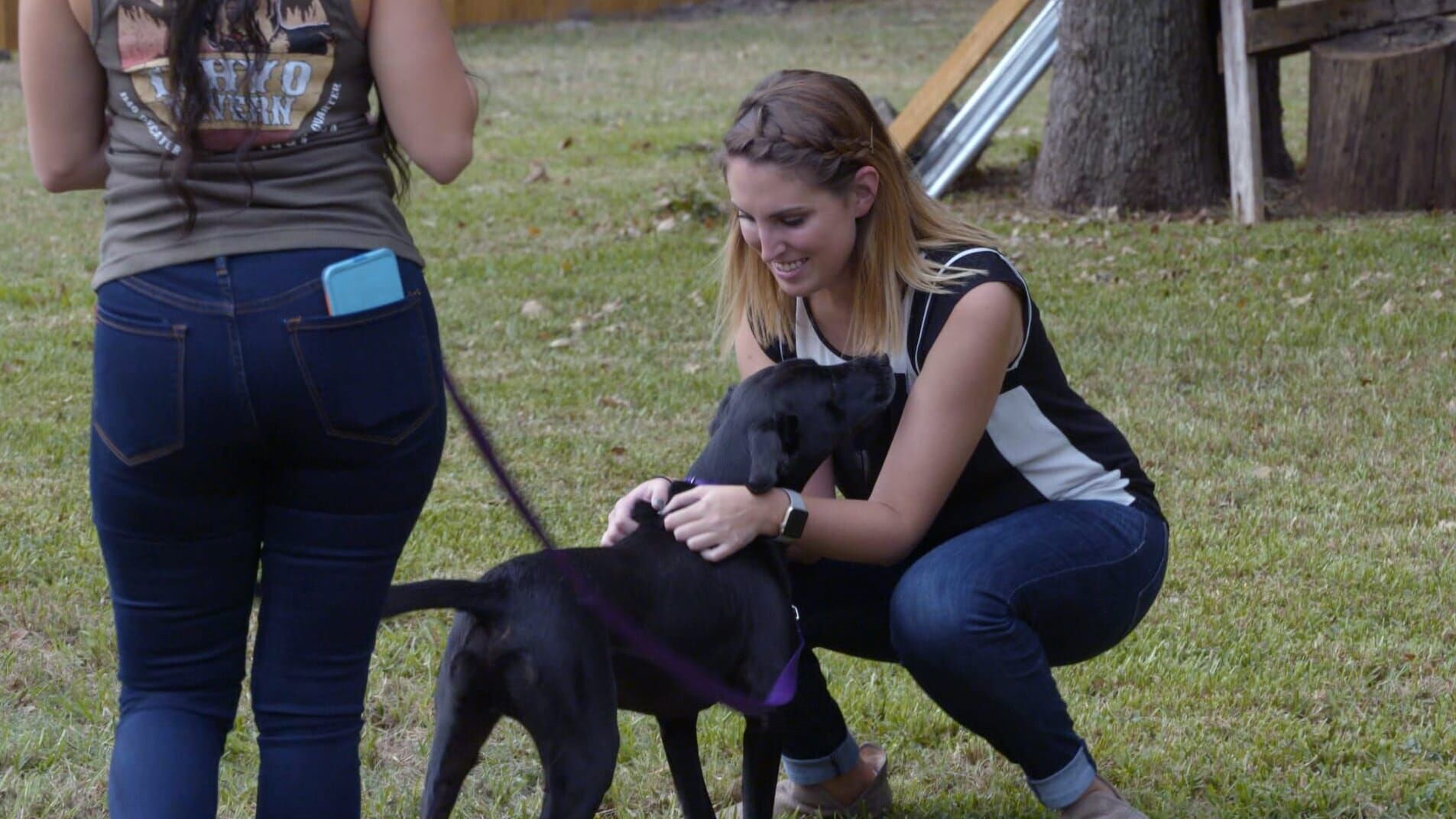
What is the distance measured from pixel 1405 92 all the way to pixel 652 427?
4643 mm

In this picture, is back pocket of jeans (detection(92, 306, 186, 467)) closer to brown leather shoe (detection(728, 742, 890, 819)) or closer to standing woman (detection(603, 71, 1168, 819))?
standing woman (detection(603, 71, 1168, 819))

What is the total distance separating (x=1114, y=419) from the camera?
5.88 meters

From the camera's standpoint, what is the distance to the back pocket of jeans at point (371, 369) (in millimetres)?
2109

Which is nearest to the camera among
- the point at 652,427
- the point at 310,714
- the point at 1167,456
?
the point at 310,714

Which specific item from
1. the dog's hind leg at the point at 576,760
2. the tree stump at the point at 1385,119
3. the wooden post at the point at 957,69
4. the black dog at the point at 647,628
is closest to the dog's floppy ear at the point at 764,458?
the black dog at the point at 647,628

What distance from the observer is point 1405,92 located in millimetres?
8273

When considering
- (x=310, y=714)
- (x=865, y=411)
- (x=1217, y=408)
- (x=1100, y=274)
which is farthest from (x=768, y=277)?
(x=1100, y=274)

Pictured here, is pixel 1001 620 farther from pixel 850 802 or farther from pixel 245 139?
pixel 245 139

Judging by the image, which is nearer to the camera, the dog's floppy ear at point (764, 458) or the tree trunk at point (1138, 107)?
the dog's floppy ear at point (764, 458)

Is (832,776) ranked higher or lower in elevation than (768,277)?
lower

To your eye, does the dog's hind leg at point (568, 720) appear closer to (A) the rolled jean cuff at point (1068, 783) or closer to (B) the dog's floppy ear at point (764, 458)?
(B) the dog's floppy ear at point (764, 458)

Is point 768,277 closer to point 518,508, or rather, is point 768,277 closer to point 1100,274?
point 518,508

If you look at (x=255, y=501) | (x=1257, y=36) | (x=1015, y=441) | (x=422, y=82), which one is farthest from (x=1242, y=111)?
(x=255, y=501)

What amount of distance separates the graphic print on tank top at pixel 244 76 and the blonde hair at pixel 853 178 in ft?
3.30
